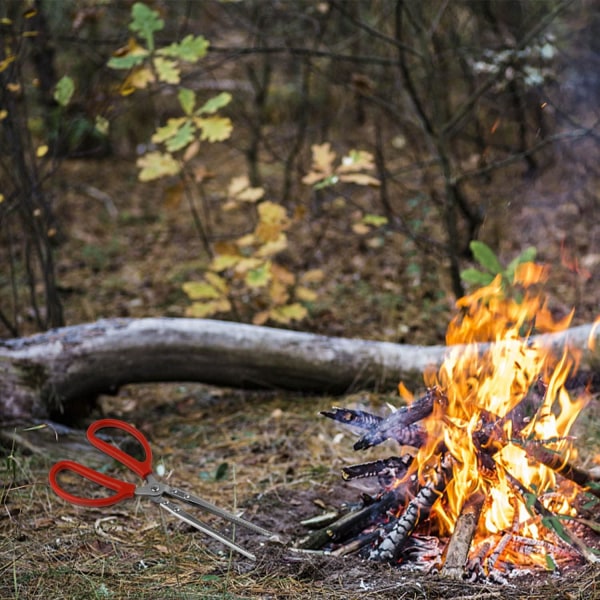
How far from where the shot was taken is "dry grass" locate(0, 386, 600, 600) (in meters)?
2.24

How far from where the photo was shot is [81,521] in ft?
9.12

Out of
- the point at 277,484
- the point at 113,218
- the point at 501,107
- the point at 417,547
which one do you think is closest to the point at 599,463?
the point at 417,547

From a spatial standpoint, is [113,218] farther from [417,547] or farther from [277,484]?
[417,547]

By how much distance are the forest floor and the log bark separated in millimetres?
153

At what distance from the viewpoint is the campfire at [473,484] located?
2.44 m

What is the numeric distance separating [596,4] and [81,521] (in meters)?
6.48

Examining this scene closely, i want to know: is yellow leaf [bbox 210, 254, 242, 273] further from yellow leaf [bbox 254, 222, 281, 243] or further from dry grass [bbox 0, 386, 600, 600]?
dry grass [bbox 0, 386, 600, 600]

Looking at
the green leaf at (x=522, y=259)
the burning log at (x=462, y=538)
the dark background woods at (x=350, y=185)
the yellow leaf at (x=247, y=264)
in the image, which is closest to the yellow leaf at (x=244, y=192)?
the dark background woods at (x=350, y=185)

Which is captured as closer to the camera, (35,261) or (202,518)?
(202,518)

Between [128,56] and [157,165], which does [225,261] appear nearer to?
[157,165]

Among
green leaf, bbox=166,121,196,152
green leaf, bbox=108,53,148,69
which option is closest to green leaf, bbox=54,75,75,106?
green leaf, bbox=108,53,148,69

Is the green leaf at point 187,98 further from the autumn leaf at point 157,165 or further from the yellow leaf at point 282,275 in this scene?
the yellow leaf at point 282,275

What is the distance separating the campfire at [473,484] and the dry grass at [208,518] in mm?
139

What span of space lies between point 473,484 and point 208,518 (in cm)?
100
